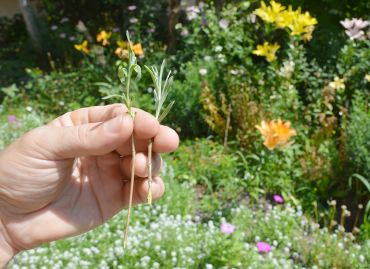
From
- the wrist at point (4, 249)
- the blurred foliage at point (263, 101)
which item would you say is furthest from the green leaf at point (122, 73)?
the blurred foliage at point (263, 101)

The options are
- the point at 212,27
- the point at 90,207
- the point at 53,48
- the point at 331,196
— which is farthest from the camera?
the point at 53,48

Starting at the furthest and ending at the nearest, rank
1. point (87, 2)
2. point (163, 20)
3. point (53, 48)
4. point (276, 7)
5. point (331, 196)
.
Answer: point (87, 2) < point (53, 48) < point (163, 20) < point (276, 7) < point (331, 196)

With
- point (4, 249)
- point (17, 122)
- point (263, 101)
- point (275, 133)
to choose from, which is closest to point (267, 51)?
point (263, 101)

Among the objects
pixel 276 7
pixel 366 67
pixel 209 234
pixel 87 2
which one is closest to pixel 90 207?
pixel 209 234

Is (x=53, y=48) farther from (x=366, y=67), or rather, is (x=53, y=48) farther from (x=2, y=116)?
(x=366, y=67)

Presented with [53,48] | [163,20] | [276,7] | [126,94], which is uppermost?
[126,94]

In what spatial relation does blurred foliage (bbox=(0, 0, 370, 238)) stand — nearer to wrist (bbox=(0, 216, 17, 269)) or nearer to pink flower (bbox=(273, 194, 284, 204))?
pink flower (bbox=(273, 194, 284, 204))

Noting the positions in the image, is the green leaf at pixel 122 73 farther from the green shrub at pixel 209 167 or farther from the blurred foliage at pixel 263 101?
the green shrub at pixel 209 167

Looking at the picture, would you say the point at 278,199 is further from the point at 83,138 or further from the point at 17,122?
the point at 17,122
